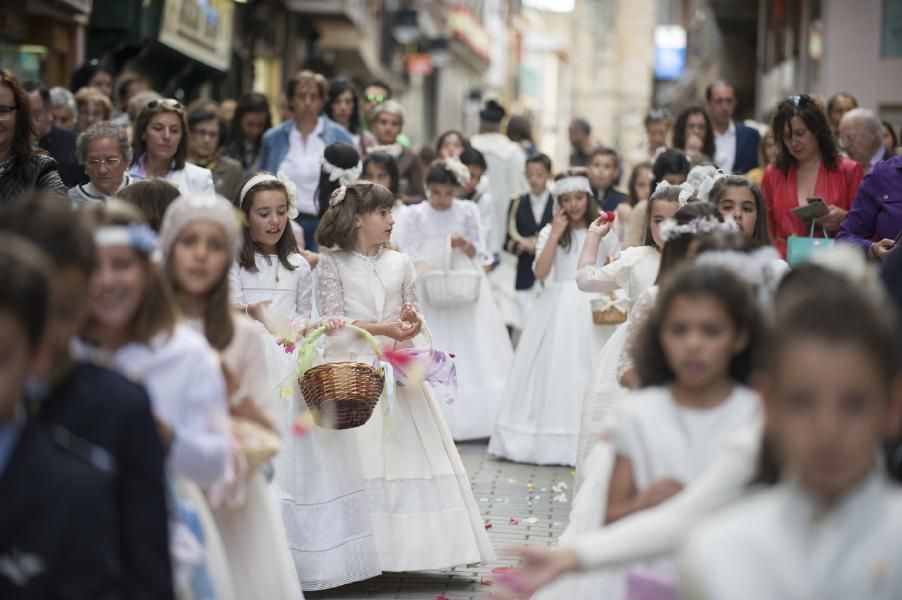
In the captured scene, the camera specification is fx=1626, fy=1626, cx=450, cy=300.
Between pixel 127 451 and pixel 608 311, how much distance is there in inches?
281

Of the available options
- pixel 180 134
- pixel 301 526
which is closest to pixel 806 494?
pixel 301 526

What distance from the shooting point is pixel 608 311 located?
10883 mm

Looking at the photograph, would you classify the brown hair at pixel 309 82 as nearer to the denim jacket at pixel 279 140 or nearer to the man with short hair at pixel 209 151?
the denim jacket at pixel 279 140

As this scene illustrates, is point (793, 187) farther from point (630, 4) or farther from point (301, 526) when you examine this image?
point (630, 4)

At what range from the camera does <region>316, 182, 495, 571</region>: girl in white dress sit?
311 inches

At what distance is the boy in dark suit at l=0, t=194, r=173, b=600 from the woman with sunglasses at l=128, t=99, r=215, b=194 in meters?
5.66

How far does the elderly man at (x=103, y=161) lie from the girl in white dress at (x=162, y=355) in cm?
446

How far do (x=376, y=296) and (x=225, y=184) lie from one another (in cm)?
399

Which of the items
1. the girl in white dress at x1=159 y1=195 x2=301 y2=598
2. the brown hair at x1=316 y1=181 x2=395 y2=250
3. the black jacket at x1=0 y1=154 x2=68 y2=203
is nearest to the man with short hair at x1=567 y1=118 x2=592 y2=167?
the brown hair at x1=316 y1=181 x2=395 y2=250

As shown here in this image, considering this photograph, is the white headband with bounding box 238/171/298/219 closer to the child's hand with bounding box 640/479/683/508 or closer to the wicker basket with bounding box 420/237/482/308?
the child's hand with bounding box 640/479/683/508

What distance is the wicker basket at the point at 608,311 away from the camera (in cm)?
1085

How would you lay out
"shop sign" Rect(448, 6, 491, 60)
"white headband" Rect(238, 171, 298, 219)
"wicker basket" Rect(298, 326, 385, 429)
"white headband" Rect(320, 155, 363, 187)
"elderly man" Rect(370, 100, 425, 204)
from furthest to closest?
1. "shop sign" Rect(448, 6, 491, 60)
2. "elderly man" Rect(370, 100, 425, 204)
3. "white headband" Rect(320, 155, 363, 187)
4. "white headband" Rect(238, 171, 298, 219)
5. "wicker basket" Rect(298, 326, 385, 429)

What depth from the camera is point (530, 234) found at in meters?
14.2

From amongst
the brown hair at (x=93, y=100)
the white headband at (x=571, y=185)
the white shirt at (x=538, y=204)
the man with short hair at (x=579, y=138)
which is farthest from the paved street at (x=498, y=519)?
the man with short hair at (x=579, y=138)
